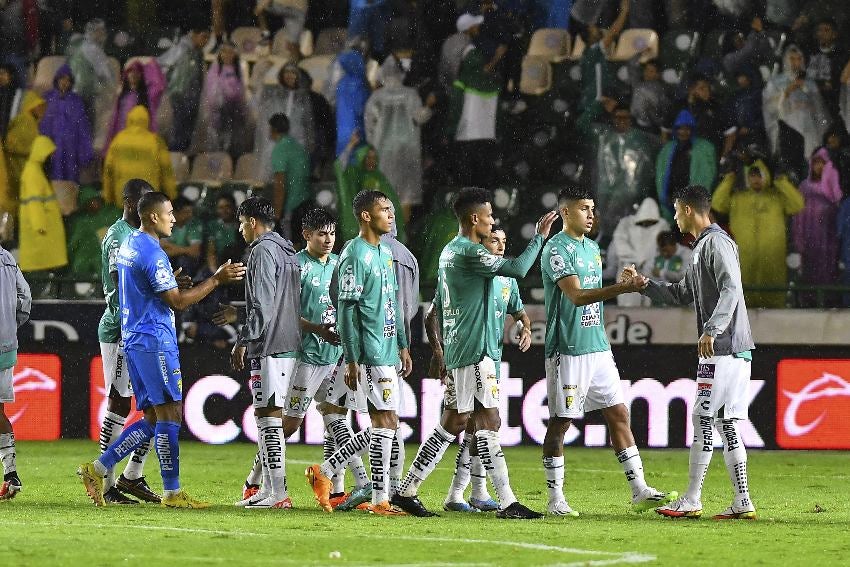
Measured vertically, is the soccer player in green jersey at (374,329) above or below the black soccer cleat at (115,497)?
above

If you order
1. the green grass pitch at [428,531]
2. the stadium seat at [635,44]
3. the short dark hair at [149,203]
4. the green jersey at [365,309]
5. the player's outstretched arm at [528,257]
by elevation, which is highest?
the stadium seat at [635,44]

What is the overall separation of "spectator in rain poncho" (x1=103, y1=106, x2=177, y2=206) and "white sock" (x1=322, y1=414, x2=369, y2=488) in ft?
30.0

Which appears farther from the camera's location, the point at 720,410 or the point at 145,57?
the point at 145,57

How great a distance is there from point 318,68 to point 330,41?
0.56 meters

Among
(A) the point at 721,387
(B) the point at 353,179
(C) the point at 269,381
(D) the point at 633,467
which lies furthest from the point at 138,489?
(B) the point at 353,179

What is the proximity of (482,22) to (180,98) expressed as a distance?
4099 millimetres

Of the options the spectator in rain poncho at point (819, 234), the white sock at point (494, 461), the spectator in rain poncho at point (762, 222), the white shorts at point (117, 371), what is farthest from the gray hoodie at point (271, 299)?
the spectator in rain poncho at point (819, 234)

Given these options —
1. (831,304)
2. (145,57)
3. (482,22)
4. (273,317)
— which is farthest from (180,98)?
(273,317)

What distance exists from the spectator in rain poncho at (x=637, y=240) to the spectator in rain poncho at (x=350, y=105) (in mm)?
3635

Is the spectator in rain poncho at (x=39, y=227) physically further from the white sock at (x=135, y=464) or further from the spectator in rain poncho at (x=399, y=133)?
the white sock at (x=135, y=464)

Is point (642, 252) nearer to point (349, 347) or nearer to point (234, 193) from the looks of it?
point (234, 193)

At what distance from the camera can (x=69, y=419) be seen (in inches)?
628

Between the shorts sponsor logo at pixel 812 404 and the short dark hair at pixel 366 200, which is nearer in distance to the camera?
the short dark hair at pixel 366 200

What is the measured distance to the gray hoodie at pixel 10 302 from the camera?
10719 millimetres
